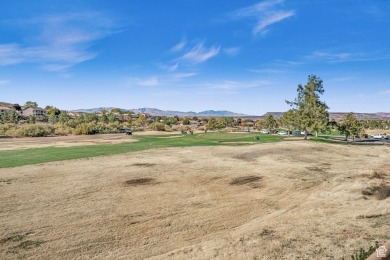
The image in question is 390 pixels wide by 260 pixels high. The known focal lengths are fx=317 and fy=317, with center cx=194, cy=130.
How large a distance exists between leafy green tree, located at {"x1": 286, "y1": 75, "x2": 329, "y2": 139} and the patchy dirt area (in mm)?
31101

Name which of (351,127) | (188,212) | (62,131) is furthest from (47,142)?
(351,127)

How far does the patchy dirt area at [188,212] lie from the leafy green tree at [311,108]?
31101mm

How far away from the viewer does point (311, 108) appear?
60906 mm

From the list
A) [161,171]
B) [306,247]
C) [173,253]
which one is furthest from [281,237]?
[161,171]

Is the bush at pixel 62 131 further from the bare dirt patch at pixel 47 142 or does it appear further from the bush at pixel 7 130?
the bare dirt patch at pixel 47 142

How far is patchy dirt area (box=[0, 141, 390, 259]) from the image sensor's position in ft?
37.3

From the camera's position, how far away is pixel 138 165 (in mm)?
29500

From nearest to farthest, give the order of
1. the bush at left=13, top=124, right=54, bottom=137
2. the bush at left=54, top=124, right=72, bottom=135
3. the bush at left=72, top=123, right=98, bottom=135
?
the bush at left=13, top=124, right=54, bottom=137, the bush at left=54, top=124, right=72, bottom=135, the bush at left=72, top=123, right=98, bottom=135

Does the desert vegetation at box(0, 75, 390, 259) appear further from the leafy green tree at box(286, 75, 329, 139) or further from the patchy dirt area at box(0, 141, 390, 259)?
the leafy green tree at box(286, 75, 329, 139)

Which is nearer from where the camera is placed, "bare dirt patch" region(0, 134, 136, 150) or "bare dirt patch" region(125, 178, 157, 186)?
"bare dirt patch" region(125, 178, 157, 186)

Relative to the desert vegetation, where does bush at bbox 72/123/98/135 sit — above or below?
above

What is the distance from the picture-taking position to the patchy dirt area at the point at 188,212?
1136 centimetres

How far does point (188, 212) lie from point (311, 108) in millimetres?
51294

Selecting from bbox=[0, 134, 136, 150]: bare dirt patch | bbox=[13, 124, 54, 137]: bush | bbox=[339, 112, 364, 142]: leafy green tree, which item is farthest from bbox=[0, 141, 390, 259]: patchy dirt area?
bbox=[13, 124, 54, 137]: bush
